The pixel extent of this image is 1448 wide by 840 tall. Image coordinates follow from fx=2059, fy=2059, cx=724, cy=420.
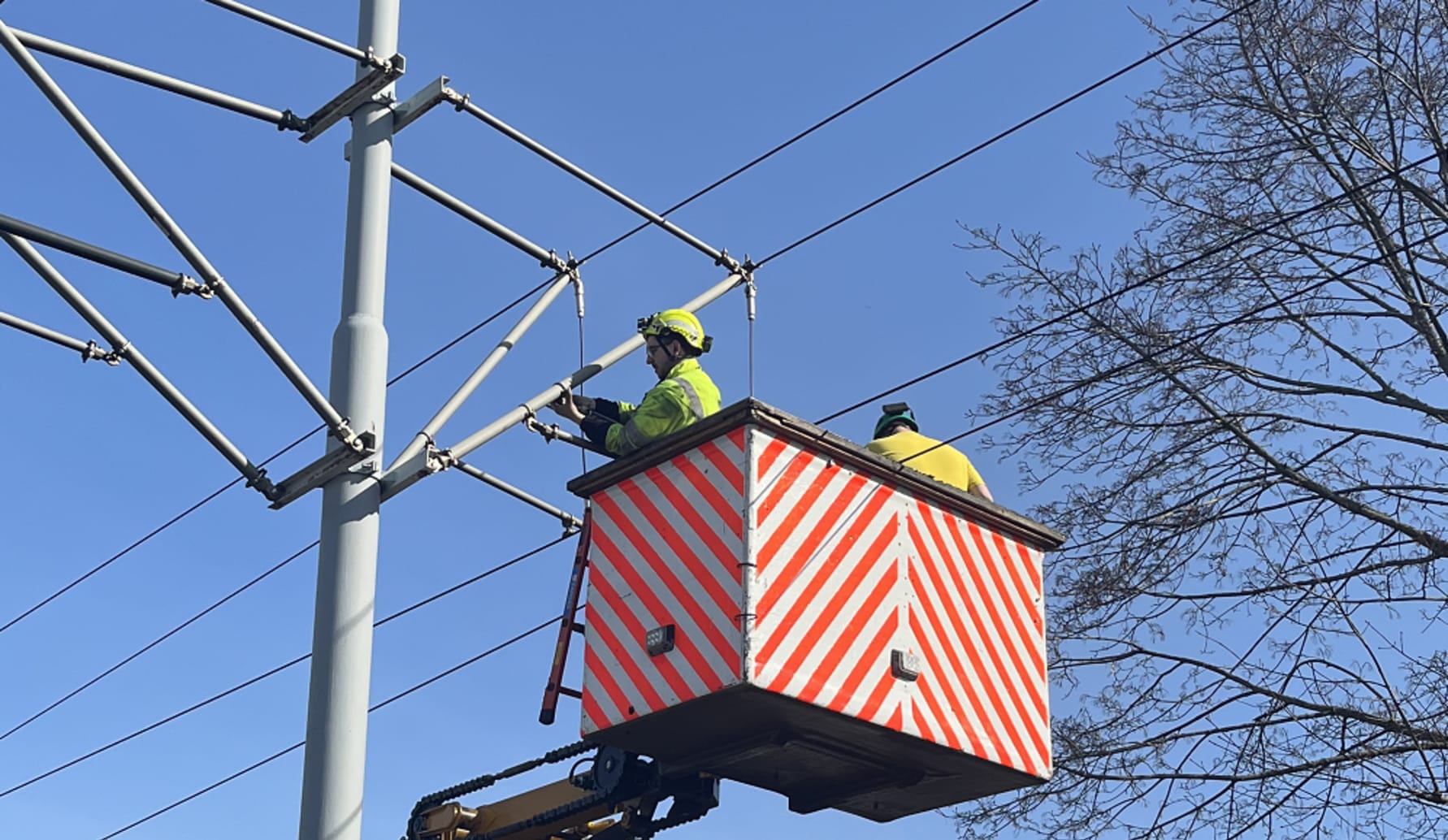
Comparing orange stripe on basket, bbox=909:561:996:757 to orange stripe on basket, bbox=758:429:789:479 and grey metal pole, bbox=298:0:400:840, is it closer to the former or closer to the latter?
orange stripe on basket, bbox=758:429:789:479

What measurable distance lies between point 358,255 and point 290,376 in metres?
0.90

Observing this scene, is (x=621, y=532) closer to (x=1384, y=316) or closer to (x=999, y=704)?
(x=999, y=704)

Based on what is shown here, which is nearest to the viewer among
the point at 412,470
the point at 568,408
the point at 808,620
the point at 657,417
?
the point at 808,620

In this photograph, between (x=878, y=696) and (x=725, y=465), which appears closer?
(x=725, y=465)

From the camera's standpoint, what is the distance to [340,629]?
346 inches

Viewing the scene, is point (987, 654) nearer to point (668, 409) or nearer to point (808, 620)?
point (808, 620)

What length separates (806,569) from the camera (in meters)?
8.71

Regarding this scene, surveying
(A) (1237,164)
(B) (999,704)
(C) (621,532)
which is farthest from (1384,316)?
(C) (621,532)

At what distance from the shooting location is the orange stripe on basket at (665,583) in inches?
334

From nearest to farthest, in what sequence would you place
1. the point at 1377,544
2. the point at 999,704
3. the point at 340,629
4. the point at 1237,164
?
1. the point at 340,629
2. the point at 999,704
3. the point at 1377,544
4. the point at 1237,164

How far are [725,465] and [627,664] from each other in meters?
1.03

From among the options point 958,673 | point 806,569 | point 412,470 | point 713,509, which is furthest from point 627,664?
point 958,673

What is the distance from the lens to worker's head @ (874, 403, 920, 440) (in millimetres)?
10688

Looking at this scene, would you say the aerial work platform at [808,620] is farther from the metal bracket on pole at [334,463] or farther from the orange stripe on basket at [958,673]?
the metal bracket on pole at [334,463]
